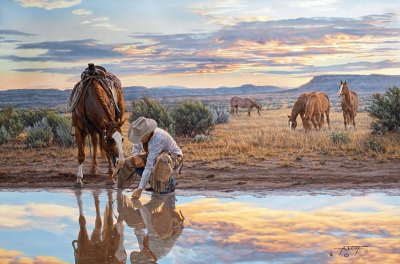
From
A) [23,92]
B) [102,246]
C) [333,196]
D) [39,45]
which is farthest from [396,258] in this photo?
[23,92]

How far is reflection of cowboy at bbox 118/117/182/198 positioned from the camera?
32.9 feet

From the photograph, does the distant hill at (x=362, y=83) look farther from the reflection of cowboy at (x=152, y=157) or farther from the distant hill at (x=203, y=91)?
the reflection of cowboy at (x=152, y=157)

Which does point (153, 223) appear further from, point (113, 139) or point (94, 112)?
point (94, 112)

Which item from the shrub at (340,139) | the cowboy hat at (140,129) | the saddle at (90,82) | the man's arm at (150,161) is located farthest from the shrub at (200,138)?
the cowboy hat at (140,129)

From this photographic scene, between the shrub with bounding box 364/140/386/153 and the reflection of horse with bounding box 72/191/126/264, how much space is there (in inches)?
330

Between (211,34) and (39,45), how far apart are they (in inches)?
368

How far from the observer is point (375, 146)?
16469mm

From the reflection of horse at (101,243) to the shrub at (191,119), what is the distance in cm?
1229

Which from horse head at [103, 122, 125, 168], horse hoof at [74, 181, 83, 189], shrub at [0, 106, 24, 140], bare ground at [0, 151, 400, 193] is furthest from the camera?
shrub at [0, 106, 24, 140]

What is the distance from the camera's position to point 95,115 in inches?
475

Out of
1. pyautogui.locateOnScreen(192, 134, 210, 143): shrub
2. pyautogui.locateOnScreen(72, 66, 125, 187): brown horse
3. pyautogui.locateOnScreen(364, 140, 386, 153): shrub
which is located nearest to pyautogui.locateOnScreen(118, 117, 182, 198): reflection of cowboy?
pyautogui.locateOnScreen(72, 66, 125, 187): brown horse

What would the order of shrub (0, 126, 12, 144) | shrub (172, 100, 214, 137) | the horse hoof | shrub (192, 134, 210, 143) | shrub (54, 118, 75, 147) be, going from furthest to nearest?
shrub (172, 100, 214, 137) → shrub (0, 126, 12, 144) → shrub (192, 134, 210, 143) → shrub (54, 118, 75, 147) → the horse hoof

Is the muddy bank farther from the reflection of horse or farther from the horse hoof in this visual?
the reflection of horse
